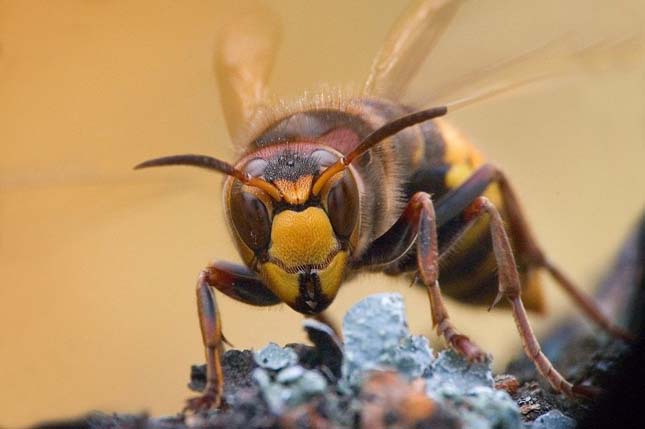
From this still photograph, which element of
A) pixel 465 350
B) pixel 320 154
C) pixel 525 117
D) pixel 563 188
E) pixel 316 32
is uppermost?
pixel 316 32

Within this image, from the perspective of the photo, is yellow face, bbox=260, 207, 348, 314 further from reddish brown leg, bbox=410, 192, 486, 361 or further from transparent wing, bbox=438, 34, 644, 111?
transparent wing, bbox=438, 34, 644, 111

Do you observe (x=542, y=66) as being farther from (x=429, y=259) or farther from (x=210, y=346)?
(x=210, y=346)

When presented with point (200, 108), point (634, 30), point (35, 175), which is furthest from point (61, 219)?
point (634, 30)

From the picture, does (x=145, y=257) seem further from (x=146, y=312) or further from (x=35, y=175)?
(x=35, y=175)

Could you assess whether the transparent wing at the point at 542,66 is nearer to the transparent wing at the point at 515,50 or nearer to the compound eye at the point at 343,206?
the transparent wing at the point at 515,50

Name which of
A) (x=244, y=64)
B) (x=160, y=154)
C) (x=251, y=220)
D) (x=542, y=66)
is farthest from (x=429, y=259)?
(x=160, y=154)

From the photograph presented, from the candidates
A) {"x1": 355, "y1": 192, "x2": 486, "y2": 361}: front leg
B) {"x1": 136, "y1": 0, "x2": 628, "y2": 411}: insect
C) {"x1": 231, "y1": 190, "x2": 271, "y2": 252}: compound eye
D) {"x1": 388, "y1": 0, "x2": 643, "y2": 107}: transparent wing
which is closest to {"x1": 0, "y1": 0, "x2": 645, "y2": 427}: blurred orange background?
{"x1": 388, "y1": 0, "x2": 643, "y2": 107}: transparent wing

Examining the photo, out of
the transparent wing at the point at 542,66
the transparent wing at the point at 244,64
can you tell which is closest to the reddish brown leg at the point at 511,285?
the transparent wing at the point at 542,66
